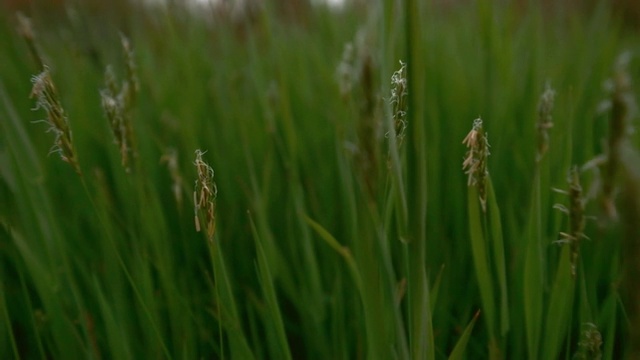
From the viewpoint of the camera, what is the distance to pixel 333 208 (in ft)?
2.86

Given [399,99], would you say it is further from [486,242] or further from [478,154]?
[486,242]

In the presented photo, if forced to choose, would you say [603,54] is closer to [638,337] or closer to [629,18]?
[638,337]

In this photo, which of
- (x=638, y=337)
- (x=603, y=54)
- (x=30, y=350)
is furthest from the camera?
(x=603, y=54)

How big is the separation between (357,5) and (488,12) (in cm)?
94

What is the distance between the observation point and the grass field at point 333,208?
1.29 ft

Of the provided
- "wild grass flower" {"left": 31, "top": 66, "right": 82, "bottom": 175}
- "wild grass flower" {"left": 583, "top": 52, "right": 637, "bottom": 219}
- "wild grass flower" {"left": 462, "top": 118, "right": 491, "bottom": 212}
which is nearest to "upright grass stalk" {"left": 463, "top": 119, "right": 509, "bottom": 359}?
"wild grass flower" {"left": 462, "top": 118, "right": 491, "bottom": 212}

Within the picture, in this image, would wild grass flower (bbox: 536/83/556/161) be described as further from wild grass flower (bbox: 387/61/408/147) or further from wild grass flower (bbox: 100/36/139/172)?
wild grass flower (bbox: 100/36/139/172)

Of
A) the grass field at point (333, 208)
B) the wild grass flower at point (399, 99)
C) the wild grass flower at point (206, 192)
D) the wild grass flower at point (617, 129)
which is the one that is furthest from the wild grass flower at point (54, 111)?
the wild grass flower at point (617, 129)

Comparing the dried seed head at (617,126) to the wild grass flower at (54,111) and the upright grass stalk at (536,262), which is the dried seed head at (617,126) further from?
the wild grass flower at (54,111)

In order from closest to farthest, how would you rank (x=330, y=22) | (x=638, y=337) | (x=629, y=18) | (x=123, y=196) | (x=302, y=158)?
1. (x=638, y=337)
2. (x=123, y=196)
3. (x=302, y=158)
4. (x=330, y=22)
5. (x=629, y=18)

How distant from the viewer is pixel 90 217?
881 millimetres

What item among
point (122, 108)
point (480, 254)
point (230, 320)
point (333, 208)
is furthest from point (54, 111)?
point (333, 208)

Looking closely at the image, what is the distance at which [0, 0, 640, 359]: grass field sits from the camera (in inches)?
15.4

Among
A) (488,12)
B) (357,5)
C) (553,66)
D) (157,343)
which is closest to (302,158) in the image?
(488,12)
